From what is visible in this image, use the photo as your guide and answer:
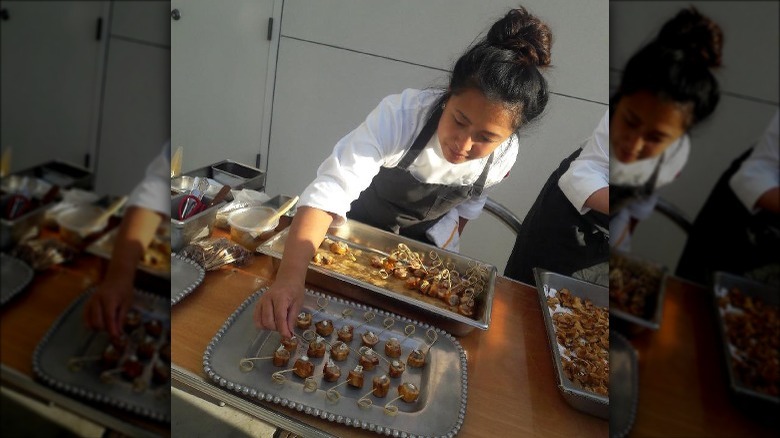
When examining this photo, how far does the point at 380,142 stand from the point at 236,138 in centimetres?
16

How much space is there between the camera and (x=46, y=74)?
393 millimetres

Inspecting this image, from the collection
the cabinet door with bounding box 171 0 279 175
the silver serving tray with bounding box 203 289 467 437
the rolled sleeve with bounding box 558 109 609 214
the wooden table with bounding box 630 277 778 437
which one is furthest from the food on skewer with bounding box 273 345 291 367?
the wooden table with bounding box 630 277 778 437

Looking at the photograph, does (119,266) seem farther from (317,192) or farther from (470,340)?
(470,340)

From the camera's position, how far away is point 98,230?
395mm

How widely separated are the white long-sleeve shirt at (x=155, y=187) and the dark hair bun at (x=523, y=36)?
0.90 ft

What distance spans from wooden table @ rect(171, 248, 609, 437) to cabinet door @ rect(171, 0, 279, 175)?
0.13 m

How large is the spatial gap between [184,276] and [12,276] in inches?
7.7

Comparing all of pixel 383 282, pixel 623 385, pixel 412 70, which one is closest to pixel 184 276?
pixel 383 282

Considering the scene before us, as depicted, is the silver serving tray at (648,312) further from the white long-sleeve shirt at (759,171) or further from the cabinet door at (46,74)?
the cabinet door at (46,74)

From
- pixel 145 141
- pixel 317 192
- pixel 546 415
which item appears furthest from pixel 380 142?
pixel 546 415

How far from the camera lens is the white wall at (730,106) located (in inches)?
7.6

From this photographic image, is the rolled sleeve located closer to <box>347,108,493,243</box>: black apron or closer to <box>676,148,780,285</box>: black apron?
<box>347,108,493,243</box>: black apron

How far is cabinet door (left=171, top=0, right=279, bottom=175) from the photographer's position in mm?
513

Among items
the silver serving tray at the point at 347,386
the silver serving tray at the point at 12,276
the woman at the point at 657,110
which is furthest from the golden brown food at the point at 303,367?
the woman at the point at 657,110
